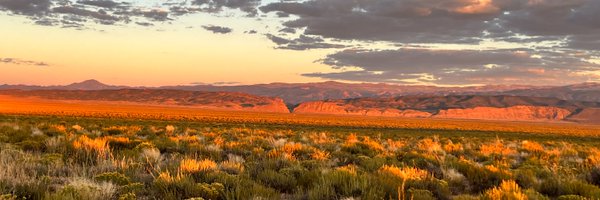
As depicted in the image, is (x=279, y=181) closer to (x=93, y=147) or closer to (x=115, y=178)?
(x=115, y=178)

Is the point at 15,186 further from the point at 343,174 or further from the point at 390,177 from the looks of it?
the point at 390,177

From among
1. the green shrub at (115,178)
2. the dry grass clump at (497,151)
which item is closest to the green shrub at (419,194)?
the green shrub at (115,178)

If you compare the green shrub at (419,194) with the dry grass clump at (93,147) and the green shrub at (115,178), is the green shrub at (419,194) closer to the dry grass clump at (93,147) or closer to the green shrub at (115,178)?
the green shrub at (115,178)

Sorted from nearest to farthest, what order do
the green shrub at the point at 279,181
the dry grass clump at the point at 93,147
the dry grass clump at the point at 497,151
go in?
the green shrub at the point at 279,181
the dry grass clump at the point at 93,147
the dry grass clump at the point at 497,151

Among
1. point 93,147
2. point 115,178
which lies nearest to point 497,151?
point 93,147

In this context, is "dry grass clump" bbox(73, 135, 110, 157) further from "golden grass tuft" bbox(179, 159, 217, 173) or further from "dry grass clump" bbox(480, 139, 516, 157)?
"dry grass clump" bbox(480, 139, 516, 157)


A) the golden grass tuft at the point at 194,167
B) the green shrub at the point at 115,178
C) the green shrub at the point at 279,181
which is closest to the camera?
the green shrub at the point at 115,178

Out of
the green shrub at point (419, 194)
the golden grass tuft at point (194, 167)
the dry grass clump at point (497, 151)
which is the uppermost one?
the golden grass tuft at point (194, 167)

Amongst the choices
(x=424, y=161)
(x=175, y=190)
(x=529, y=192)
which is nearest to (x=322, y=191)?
(x=175, y=190)

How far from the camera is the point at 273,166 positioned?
9.36 m

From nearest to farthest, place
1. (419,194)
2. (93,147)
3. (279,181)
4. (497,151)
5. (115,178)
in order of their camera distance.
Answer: (419,194) → (115,178) → (279,181) → (93,147) → (497,151)

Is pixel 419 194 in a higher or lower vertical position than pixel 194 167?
lower

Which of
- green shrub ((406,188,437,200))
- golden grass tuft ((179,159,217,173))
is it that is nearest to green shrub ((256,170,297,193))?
Answer: golden grass tuft ((179,159,217,173))

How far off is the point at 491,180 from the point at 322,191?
435 centimetres
